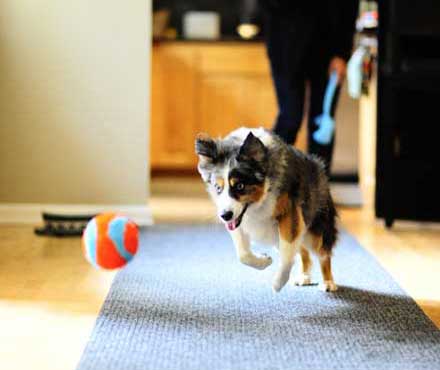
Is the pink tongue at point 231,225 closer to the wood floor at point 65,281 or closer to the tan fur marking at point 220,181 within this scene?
the tan fur marking at point 220,181

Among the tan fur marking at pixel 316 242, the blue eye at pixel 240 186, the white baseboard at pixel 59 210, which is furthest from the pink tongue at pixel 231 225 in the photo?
the white baseboard at pixel 59 210

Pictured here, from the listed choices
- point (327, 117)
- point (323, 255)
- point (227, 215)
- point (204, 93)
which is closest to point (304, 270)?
point (323, 255)

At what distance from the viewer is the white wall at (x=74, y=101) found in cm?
384

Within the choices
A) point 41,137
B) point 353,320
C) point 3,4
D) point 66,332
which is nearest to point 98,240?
point 66,332

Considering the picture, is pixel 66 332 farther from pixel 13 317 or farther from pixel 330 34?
pixel 330 34

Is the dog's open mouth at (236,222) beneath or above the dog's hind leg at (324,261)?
above

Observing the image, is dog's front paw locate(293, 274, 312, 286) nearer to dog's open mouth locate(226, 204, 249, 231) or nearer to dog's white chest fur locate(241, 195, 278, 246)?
dog's white chest fur locate(241, 195, 278, 246)

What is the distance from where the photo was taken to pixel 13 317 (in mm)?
2252

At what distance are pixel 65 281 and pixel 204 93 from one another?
3340 millimetres

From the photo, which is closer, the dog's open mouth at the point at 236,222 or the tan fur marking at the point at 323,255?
the dog's open mouth at the point at 236,222

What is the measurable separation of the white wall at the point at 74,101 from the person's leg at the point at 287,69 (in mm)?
693

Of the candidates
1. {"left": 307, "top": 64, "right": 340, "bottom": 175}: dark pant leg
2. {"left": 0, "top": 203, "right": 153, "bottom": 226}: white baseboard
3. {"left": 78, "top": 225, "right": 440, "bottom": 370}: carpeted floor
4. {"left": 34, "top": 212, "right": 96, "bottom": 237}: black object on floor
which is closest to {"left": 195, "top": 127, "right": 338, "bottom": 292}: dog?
{"left": 78, "top": 225, "right": 440, "bottom": 370}: carpeted floor

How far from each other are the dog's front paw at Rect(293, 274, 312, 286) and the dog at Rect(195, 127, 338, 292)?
0.26 ft

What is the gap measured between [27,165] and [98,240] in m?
1.78
